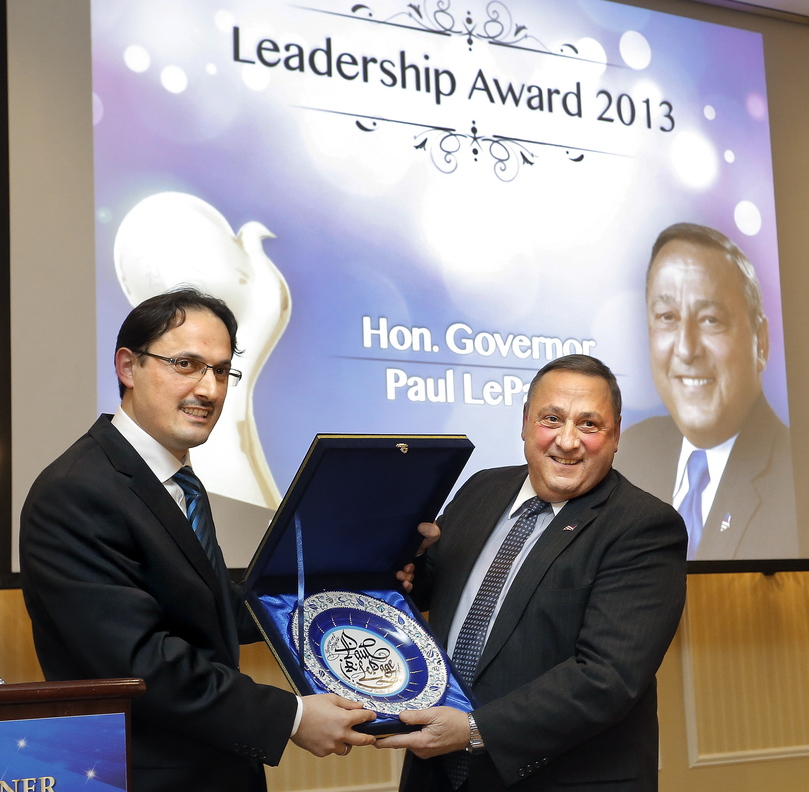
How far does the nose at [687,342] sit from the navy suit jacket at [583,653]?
6.99ft

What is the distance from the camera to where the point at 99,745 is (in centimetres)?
150

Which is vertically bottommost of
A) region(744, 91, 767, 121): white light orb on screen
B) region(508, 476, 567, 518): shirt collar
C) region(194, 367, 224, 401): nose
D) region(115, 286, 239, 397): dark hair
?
region(508, 476, 567, 518): shirt collar

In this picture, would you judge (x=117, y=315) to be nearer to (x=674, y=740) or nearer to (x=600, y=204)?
(x=600, y=204)

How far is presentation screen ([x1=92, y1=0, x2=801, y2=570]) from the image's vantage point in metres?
3.62

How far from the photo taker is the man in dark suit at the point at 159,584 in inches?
72.9

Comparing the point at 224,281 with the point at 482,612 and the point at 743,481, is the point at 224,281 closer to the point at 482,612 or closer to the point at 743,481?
the point at 482,612

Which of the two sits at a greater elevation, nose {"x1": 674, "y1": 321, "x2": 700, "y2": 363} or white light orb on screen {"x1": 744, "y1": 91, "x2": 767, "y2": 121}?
white light orb on screen {"x1": 744, "y1": 91, "x2": 767, "y2": 121}

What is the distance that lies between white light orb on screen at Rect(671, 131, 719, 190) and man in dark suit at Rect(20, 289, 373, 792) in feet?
10.2

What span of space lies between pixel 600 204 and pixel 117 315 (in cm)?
211

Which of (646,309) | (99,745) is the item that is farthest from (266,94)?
(99,745)

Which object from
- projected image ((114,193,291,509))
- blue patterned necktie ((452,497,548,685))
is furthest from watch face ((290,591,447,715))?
projected image ((114,193,291,509))

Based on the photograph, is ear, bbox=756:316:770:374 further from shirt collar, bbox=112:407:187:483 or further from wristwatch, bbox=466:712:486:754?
shirt collar, bbox=112:407:187:483

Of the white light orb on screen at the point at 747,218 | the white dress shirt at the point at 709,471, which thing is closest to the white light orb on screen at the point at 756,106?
the white light orb on screen at the point at 747,218

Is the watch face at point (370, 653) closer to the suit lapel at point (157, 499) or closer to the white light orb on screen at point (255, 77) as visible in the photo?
the suit lapel at point (157, 499)
